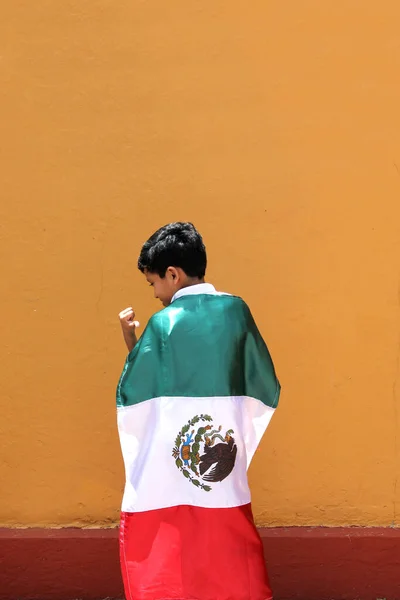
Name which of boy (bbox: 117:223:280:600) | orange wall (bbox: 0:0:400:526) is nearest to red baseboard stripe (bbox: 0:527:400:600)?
orange wall (bbox: 0:0:400:526)

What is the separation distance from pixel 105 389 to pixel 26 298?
1.86 ft

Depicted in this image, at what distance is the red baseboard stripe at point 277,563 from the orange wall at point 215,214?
0.09 metres

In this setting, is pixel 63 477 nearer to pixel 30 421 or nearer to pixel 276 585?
pixel 30 421

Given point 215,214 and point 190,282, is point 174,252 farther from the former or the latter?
point 215,214

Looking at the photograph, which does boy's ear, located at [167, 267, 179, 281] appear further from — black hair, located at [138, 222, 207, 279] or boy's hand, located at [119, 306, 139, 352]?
boy's hand, located at [119, 306, 139, 352]

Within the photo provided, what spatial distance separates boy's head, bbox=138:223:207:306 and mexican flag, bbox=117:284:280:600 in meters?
0.10

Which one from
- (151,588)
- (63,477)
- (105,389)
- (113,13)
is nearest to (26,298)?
(105,389)

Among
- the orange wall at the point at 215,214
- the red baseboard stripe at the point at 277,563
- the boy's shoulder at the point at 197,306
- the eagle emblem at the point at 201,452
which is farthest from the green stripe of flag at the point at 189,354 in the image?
the red baseboard stripe at the point at 277,563

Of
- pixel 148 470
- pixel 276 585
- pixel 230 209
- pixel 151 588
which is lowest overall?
pixel 276 585

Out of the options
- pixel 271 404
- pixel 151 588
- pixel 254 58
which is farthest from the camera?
pixel 254 58

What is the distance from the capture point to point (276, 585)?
12.5 ft

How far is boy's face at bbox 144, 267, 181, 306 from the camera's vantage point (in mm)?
2719

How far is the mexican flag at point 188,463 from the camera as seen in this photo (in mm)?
2557

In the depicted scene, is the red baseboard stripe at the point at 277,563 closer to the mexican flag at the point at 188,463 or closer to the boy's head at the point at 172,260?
the mexican flag at the point at 188,463
